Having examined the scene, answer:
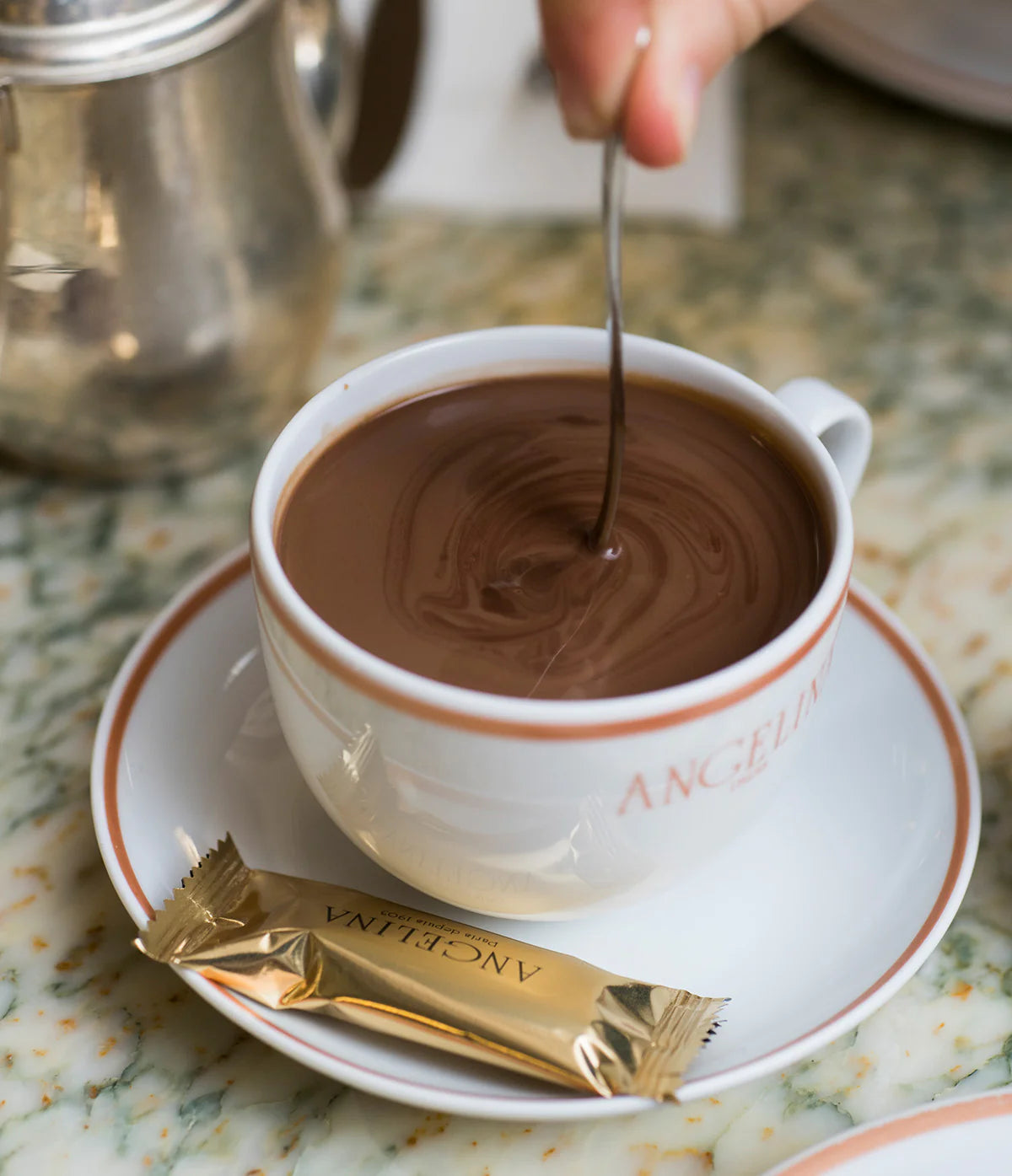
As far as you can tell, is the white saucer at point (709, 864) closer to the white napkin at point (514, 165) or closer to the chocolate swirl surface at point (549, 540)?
the chocolate swirl surface at point (549, 540)

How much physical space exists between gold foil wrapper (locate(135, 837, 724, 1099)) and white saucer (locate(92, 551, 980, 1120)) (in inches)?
0.4

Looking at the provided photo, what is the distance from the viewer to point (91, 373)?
2.64 feet

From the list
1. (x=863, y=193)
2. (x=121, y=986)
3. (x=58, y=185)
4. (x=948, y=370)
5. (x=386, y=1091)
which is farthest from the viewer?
(x=863, y=193)

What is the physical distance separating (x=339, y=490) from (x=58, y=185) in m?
0.29

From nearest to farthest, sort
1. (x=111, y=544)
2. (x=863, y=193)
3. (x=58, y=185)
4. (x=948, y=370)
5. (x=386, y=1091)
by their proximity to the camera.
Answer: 1. (x=386, y=1091)
2. (x=58, y=185)
3. (x=111, y=544)
4. (x=948, y=370)
5. (x=863, y=193)

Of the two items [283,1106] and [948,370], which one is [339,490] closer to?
[283,1106]

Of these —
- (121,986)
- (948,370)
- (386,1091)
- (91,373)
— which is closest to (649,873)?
(386,1091)

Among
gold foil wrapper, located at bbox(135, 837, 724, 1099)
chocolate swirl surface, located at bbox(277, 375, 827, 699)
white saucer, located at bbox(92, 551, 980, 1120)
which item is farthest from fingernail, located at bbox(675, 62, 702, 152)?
gold foil wrapper, located at bbox(135, 837, 724, 1099)

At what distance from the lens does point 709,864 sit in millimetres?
610

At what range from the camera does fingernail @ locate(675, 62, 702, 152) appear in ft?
2.01

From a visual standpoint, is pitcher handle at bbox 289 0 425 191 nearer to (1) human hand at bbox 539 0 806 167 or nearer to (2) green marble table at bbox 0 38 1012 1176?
(2) green marble table at bbox 0 38 1012 1176

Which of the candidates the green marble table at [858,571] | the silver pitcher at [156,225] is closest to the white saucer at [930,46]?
the green marble table at [858,571]

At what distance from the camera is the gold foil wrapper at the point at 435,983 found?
20.6 inches

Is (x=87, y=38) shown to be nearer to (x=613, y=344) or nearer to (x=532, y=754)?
(x=613, y=344)
